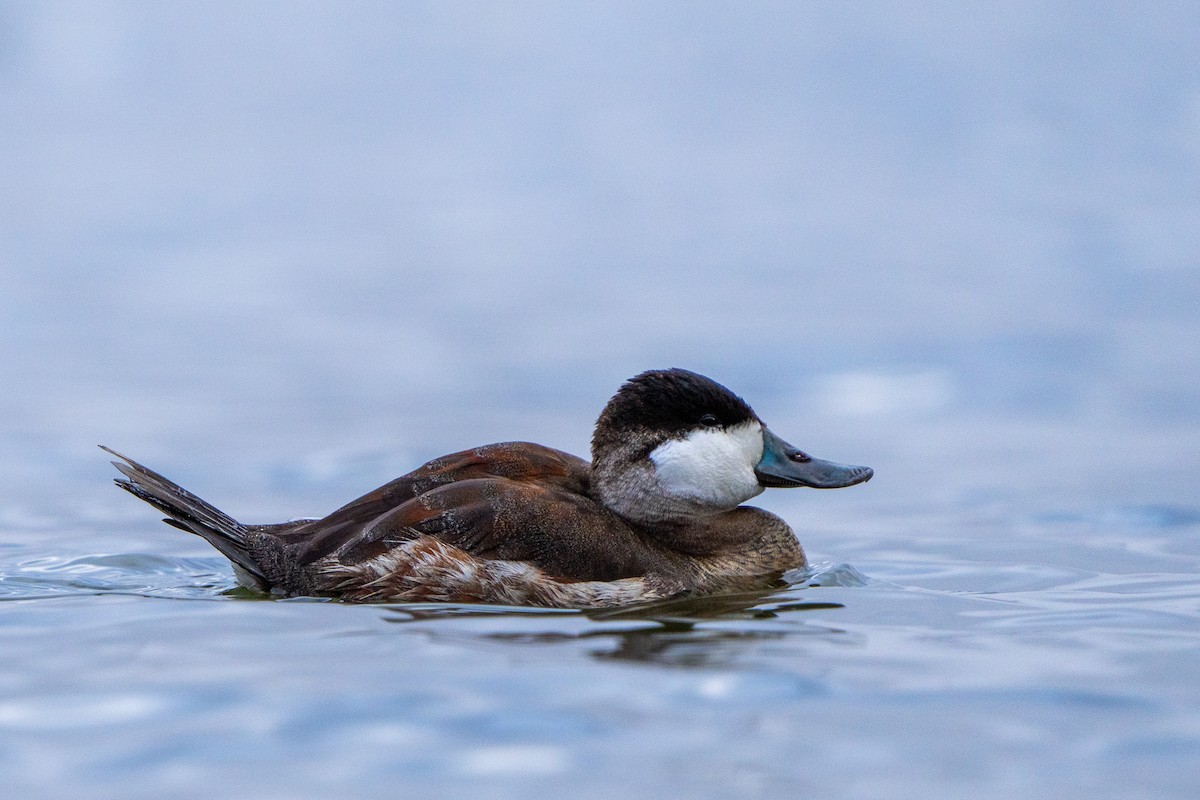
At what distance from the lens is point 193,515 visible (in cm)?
538

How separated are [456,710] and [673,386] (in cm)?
239

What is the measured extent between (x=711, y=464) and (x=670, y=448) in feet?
0.61

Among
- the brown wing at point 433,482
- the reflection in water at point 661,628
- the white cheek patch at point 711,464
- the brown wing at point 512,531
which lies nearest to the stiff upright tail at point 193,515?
the brown wing at point 433,482

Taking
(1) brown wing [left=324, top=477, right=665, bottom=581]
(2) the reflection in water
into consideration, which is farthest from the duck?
(2) the reflection in water

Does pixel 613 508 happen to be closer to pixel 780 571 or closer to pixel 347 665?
pixel 780 571

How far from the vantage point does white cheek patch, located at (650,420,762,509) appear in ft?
18.7

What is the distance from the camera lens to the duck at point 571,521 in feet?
16.8

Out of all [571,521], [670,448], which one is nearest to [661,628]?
[571,521]

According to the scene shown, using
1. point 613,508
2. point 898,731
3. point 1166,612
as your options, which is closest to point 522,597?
point 613,508

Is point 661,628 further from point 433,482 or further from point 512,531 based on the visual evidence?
point 433,482

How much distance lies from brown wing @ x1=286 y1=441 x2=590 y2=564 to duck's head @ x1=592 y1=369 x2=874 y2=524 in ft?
0.61

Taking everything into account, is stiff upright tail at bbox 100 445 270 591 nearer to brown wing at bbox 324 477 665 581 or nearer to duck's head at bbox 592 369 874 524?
brown wing at bbox 324 477 665 581

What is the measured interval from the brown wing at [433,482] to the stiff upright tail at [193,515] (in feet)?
0.54

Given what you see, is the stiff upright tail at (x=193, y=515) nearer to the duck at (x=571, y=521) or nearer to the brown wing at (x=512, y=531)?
the duck at (x=571, y=521)
